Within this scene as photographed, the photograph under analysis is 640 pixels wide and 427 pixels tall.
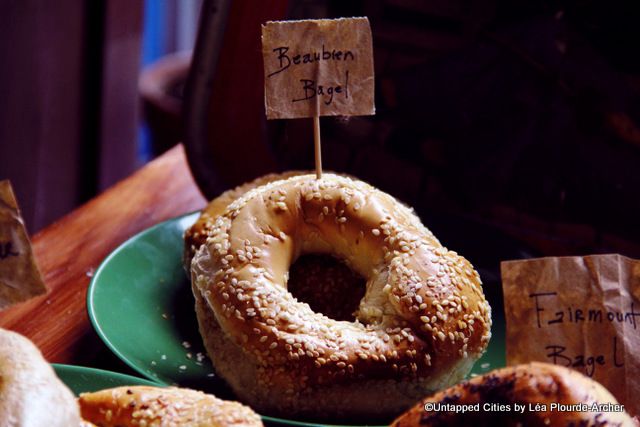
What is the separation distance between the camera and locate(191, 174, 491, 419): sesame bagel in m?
1.04

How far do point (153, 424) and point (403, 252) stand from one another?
51 cm

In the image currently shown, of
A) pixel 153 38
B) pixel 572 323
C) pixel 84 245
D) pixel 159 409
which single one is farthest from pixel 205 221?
pixel 153 38

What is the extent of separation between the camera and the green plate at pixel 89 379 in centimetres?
93

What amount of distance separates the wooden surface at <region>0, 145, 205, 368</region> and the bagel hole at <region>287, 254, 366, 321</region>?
355 millimetres

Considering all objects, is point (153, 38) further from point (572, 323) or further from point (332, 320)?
point (572, 323)

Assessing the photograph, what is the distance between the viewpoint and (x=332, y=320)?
1.12 metres

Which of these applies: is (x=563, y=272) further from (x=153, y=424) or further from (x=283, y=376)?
(x=153, y=424)

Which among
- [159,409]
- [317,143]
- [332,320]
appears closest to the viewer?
[159,409]

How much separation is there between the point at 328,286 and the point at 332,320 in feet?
0.48

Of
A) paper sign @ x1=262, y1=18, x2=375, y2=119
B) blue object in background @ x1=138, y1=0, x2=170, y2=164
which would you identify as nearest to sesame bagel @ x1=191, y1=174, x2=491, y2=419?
paper sign @ x1=262, y1=18, x2=375, y2=119

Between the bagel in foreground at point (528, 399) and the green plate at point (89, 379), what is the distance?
387mm

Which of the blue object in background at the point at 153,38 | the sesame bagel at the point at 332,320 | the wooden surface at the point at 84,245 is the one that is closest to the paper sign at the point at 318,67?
the sesame bagel at the point at 332,320

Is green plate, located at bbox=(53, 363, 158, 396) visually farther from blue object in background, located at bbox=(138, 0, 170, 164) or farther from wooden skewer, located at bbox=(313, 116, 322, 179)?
blue object in background, located at bbox=(138, 0, 170, 164)

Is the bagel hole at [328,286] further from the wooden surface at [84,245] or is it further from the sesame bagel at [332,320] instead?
the wooden surface at [84,245]
